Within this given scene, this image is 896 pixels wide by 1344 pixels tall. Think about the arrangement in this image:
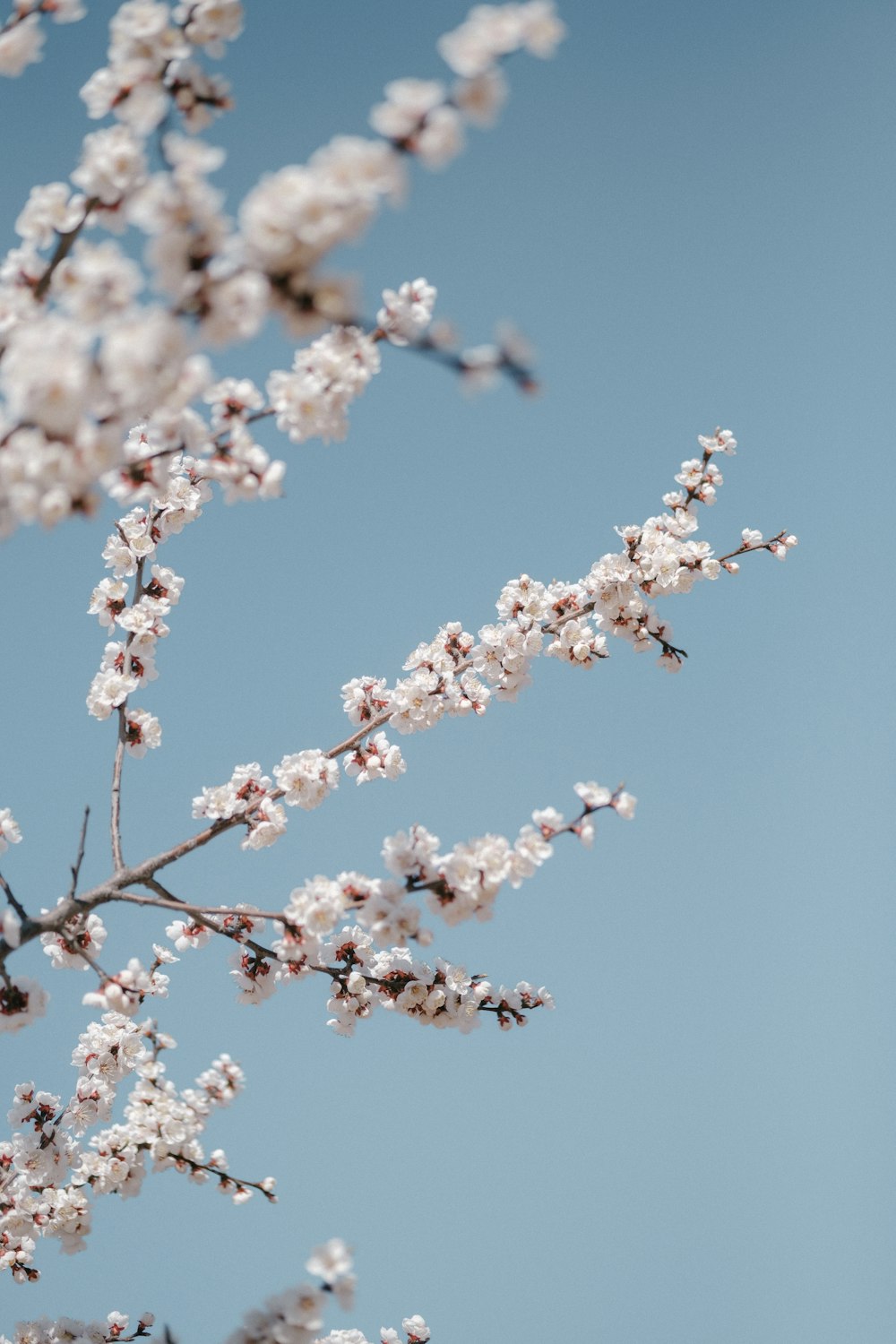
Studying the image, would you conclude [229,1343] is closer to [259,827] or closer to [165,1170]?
[165,1170]

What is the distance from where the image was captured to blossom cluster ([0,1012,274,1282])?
5.25 meters

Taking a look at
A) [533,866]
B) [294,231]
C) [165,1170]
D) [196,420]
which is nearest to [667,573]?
[533,866]

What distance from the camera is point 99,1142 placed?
5.57 meters

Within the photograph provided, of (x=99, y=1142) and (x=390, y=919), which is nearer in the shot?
(x=390, y=919)

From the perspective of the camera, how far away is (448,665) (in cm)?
611

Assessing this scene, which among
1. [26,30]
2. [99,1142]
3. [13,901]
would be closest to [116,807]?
[13,901]

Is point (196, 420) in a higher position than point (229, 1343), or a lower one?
higher

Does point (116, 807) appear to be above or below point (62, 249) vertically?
below

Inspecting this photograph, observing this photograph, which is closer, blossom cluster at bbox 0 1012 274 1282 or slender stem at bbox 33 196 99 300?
slender stem at bbox 33 196 99 300

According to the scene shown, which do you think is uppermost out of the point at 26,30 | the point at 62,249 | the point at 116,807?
the point at 26,30

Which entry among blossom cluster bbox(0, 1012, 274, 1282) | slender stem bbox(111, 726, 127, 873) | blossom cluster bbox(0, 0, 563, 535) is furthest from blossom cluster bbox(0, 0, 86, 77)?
blossom cluster bbox(0, 1012, 274, 1282)

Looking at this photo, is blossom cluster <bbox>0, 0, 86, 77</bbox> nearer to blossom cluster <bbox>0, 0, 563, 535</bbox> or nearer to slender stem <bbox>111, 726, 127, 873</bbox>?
blossom cluster <bbox>0, 0, 563, 535</bbox>

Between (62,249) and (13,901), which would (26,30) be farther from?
(13,901)

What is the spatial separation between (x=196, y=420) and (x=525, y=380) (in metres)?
1.63
